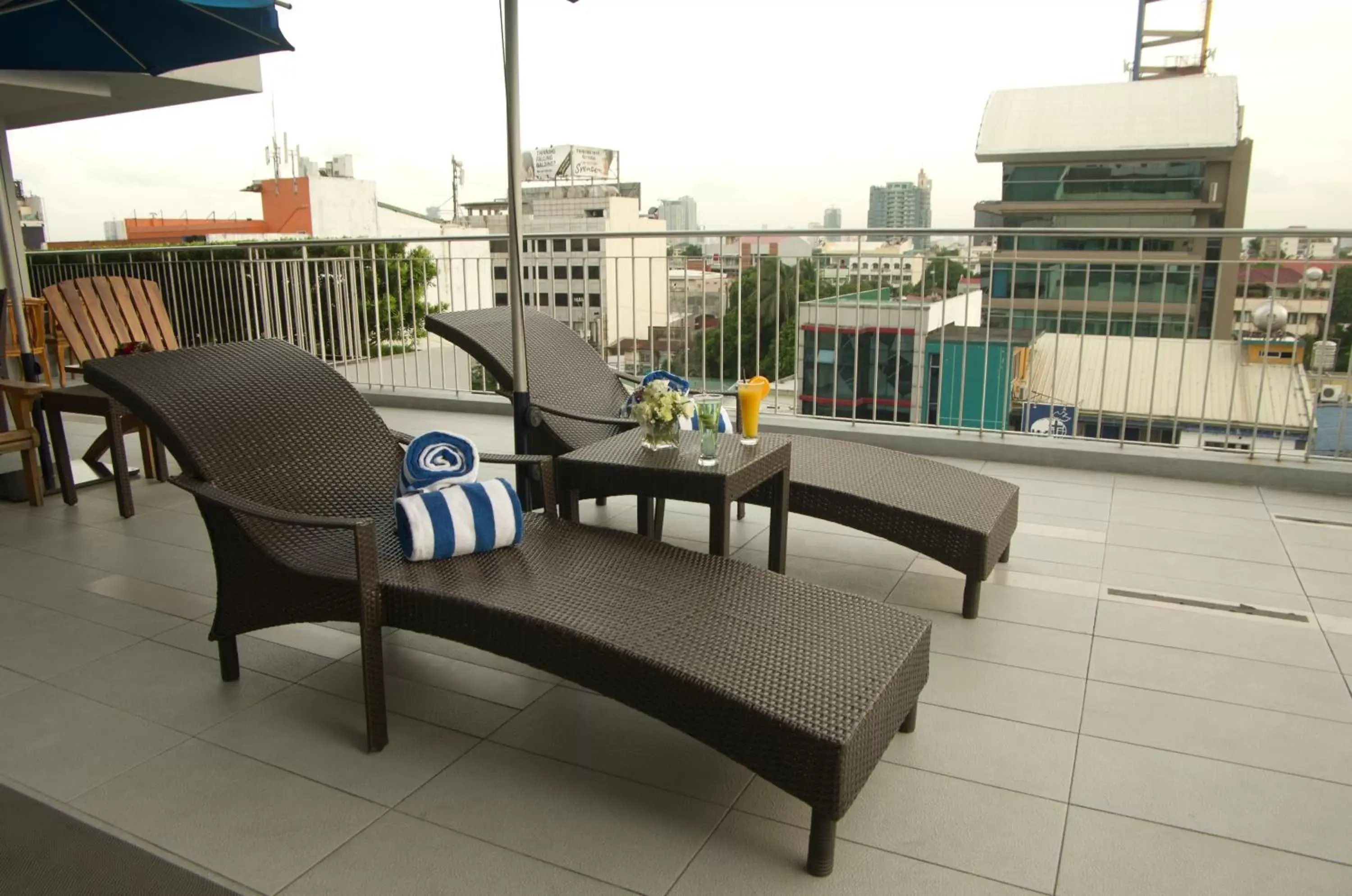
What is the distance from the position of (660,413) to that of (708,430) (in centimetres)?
17

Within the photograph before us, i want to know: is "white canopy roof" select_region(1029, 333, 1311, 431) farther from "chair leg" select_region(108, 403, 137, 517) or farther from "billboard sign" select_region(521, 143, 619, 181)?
"billboard sign" select_region(521, 143, 619, 181)

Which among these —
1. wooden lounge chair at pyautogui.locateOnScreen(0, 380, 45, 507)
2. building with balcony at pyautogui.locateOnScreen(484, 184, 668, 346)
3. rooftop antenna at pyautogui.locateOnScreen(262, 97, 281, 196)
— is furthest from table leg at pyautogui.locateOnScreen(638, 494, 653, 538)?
rooftop antenna at pyautogui.locateOnScreen(262, 97, 281, 196)

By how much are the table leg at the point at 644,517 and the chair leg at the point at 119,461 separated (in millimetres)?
2331

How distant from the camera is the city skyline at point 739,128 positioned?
961cm

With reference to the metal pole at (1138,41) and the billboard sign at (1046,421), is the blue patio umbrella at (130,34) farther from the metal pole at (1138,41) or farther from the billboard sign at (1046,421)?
the metal pole at (1138,41)

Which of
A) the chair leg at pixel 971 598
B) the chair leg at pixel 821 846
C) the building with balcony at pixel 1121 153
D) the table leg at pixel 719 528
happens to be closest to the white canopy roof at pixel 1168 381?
the chair leg at pixel 971 598

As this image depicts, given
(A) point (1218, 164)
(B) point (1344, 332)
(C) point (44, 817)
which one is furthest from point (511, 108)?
(A) point (1218, 164)

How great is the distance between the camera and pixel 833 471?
334 cm

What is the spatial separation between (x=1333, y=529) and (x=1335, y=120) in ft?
39.7

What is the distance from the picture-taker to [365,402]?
294 cm

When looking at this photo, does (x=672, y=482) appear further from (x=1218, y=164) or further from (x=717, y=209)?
(x=1218, y=164)

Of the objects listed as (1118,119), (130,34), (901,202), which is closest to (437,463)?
(130,34)

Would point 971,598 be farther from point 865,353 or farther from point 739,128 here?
point 739,128

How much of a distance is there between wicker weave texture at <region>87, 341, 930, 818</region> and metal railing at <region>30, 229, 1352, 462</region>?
2061 mm
